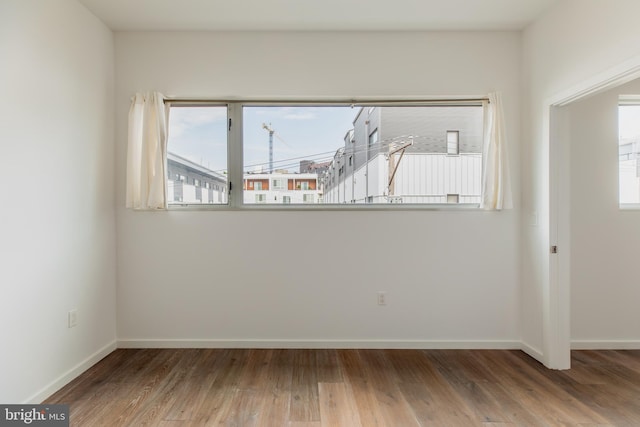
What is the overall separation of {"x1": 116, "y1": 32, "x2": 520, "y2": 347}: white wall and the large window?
6.5 inches

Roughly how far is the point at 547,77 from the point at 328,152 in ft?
6.17

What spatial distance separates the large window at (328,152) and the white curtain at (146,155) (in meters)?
0.19

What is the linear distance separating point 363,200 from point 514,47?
1.92 m

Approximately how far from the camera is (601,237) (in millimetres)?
2904

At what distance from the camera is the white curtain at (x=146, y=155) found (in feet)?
9.21

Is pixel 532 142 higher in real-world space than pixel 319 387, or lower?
higher

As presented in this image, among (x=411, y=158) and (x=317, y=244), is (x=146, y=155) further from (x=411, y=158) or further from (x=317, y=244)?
(x=411, y=158)

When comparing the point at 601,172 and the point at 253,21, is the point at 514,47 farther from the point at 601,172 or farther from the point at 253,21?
the point at 253,21

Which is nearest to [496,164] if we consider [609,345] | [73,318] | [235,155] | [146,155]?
[609,345]

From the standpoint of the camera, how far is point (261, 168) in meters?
3.04

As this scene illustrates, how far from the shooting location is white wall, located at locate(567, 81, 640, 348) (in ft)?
9.40

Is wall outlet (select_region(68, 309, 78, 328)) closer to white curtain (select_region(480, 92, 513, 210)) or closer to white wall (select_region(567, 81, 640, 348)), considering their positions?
white curtain (select_region(480, 92, 513, 210))

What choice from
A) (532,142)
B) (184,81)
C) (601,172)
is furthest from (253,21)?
(601,172)

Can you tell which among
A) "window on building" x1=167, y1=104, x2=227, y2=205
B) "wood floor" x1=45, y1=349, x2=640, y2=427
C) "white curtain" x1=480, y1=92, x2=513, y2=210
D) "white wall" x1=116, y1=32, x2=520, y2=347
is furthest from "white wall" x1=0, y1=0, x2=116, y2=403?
"white curtain" x1=480, y1=92, x2=513, y2=210
